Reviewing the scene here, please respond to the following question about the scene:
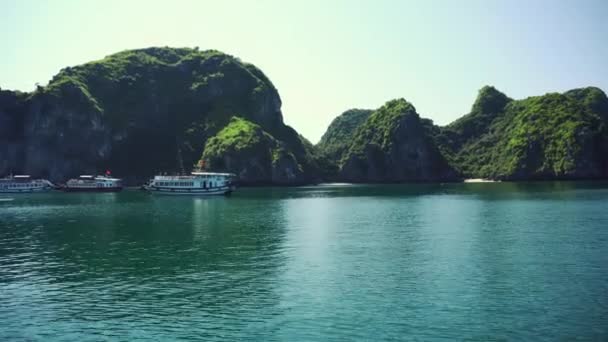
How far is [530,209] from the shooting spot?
95562 mm

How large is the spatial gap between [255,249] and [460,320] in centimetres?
2926

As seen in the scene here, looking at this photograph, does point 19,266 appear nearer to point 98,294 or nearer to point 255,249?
point 98,294

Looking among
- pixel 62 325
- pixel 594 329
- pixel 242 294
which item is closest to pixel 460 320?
pixel 594 329

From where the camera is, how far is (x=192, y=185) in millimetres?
158500

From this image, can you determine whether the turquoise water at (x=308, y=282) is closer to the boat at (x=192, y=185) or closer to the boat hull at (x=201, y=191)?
the boat hull at (x=201, y=191)

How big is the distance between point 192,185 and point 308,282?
412ft

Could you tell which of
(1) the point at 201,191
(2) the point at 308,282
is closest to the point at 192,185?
(1) the point at 201,191

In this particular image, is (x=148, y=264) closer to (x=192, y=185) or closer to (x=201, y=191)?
(x=201, y=191)

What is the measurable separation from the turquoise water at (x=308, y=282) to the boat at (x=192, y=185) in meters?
83.0

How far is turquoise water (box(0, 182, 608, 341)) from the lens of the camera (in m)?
27.4

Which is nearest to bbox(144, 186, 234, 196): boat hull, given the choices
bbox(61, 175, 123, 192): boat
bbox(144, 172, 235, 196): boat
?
bbox(144, 172, 235, 196): boat

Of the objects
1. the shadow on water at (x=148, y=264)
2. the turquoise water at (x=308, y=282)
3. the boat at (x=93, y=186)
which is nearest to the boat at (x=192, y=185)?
the boat at (x=93, y=186)

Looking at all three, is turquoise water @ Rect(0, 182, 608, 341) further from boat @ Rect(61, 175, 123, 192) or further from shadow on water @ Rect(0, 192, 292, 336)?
boat @ Rect(61, 175, 123, 192)

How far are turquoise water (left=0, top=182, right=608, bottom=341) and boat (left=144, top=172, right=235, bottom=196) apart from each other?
272 ft
